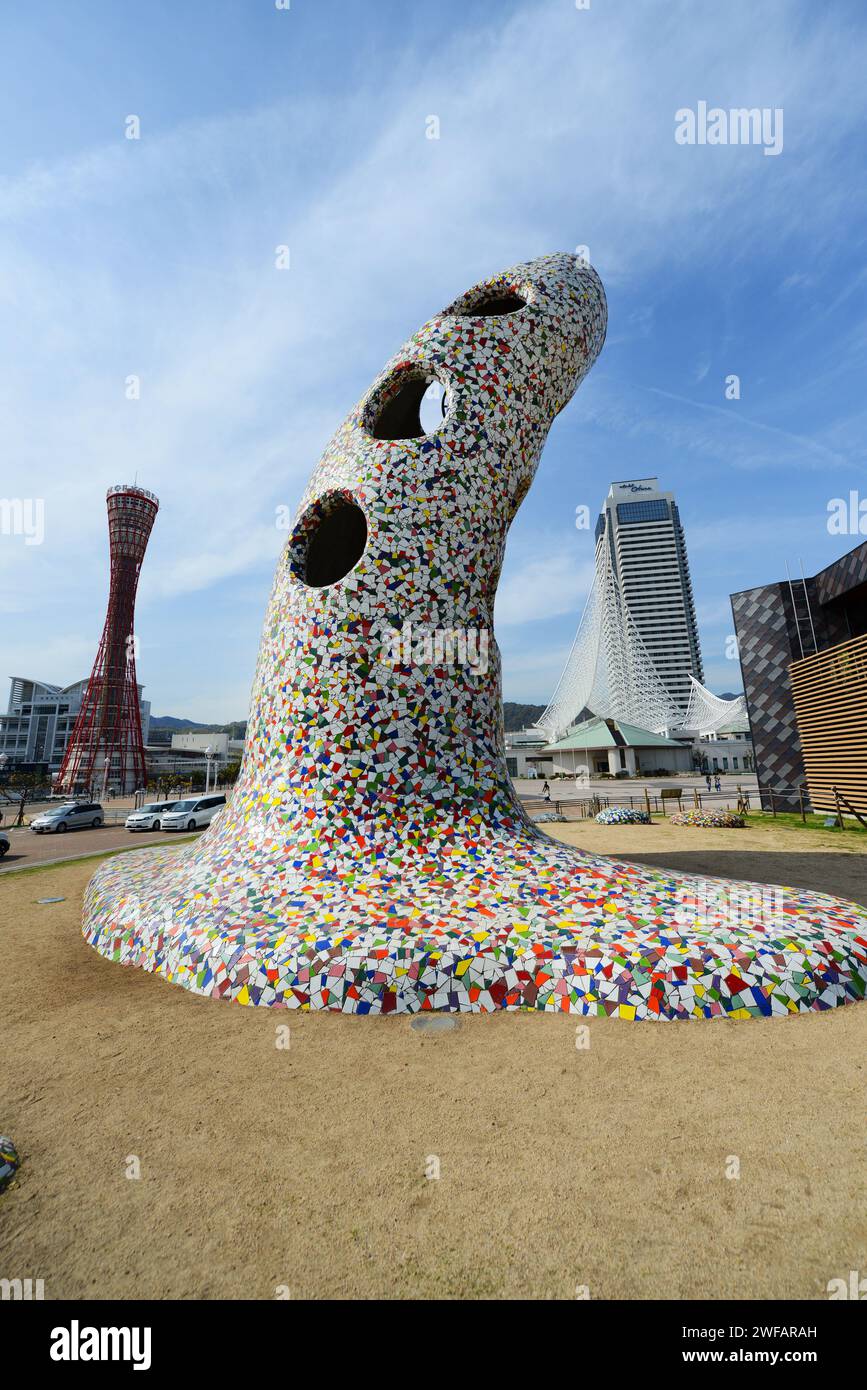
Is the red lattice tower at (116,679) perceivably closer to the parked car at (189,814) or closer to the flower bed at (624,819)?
the parked car at (189,814)

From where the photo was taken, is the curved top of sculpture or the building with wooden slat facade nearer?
the curved top of sculpture

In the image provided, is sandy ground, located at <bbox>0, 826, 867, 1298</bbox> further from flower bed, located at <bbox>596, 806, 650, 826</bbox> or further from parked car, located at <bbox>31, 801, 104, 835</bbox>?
parked car, located at <bbox>31, 801, 104, 835</bbox>

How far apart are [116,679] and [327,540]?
1854 inches

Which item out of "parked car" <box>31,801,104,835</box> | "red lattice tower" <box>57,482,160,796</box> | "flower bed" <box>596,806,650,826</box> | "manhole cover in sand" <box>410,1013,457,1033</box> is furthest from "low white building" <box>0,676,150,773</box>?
"manhole cover in sand" <box>410,1013,457,1033</box>

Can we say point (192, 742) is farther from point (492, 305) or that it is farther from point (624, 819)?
point (492, 305)

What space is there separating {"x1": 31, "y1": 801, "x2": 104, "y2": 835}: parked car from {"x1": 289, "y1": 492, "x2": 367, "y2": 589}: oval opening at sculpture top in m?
18.7

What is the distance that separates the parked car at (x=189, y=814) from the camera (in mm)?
21781

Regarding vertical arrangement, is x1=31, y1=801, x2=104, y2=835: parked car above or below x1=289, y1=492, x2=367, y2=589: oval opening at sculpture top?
below

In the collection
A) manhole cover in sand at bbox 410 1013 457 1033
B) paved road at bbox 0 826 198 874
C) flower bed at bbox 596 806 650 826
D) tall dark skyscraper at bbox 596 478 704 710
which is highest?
tall dark skyscraper at bbox 596 478 704 710

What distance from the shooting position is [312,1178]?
284 cm

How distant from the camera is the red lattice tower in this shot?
48.2m

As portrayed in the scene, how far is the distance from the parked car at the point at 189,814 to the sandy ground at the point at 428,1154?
17817 millimetres
